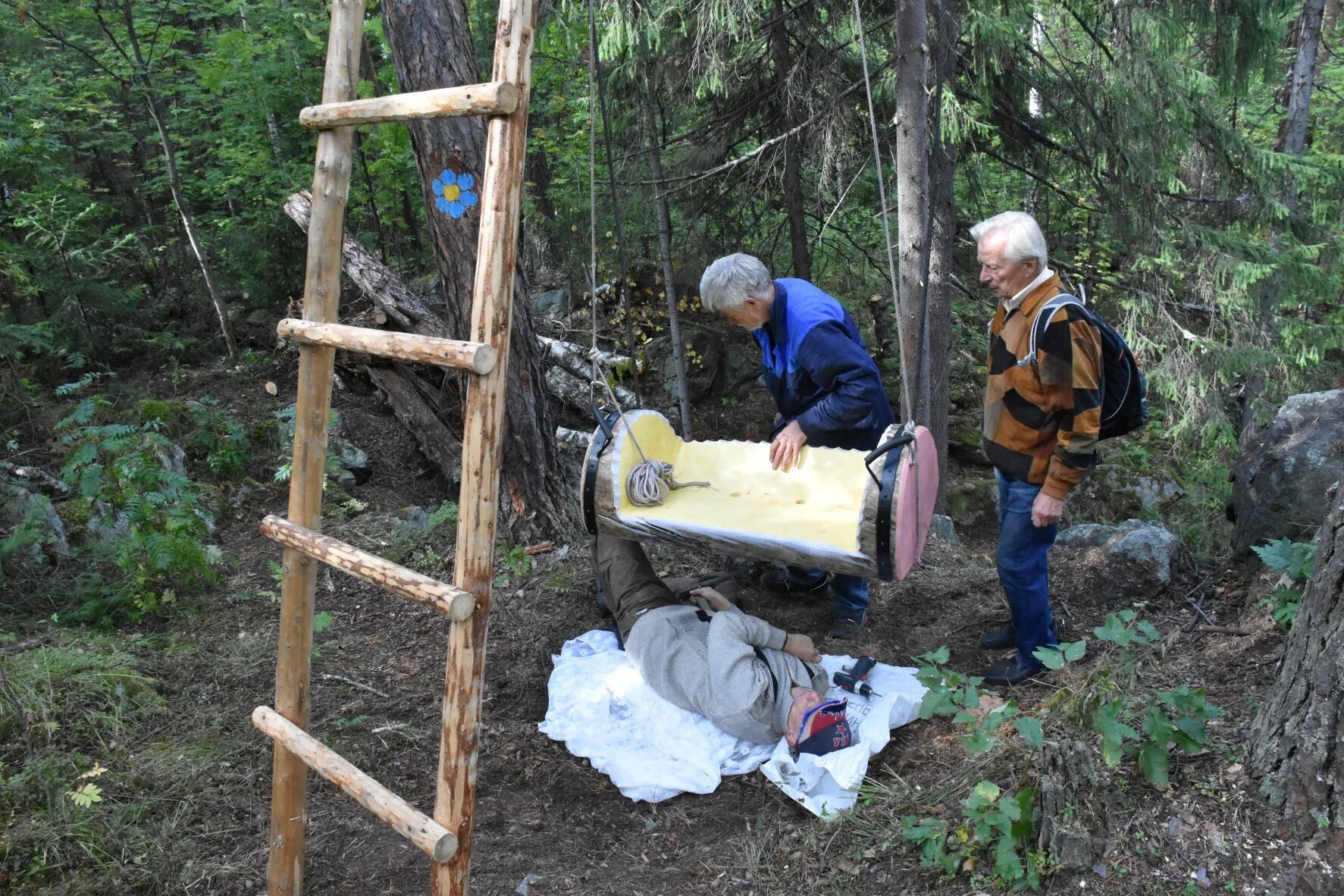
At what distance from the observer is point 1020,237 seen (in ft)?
9.49

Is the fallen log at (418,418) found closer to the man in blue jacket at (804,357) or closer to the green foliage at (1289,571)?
the man in blue jacket at (804,357)

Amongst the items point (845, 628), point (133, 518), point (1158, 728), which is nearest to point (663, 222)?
point (845, 628)

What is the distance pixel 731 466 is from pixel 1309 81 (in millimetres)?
9018

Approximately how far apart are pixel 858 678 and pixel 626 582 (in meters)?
1.06

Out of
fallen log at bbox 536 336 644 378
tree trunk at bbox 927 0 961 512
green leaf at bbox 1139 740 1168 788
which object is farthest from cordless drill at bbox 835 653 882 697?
fallen log at bbox 536 336 644 378

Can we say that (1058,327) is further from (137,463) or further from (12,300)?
(12,300)

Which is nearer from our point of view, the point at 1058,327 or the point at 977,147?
the point at 1058,327

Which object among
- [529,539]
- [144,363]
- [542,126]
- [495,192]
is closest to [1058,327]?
[495,192]

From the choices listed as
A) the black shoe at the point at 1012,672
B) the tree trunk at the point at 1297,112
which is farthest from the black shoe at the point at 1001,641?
the tree trunk at the point at 1297,112

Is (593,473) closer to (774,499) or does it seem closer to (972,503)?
(774,499)

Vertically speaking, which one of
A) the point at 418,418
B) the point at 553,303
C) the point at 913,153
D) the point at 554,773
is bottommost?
the point at 554,773

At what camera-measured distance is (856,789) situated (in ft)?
9.14

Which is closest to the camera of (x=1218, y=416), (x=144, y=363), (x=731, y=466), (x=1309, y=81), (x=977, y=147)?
(x=731, y=466)

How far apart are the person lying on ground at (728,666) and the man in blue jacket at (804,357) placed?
1.73ft
